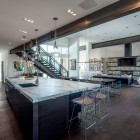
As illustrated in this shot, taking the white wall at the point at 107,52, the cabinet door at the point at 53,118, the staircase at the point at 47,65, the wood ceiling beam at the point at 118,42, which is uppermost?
the wood ceiling beam at the point at 118,42

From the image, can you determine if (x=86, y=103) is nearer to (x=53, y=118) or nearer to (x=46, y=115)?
(x=53, y=118)

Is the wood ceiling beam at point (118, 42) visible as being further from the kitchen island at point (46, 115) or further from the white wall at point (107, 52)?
the kitchen island at point (46, 115)

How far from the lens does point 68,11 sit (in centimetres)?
361

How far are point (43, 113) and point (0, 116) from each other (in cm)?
231

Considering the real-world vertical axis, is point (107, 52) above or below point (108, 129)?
above

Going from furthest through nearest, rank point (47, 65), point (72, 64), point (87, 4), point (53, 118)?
point (72, 64), point (47, 65), point (87, 4), point (53, 118)

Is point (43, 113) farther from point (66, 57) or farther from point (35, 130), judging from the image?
point (66, 57)

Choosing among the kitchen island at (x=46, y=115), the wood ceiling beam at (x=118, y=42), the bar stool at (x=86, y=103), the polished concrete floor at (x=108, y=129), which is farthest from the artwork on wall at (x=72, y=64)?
the kitchen island at (x=46, y=115)

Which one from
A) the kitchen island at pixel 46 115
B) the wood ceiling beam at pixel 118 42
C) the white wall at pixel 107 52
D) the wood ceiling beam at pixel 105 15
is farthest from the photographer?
the white wall at pixel 107 52

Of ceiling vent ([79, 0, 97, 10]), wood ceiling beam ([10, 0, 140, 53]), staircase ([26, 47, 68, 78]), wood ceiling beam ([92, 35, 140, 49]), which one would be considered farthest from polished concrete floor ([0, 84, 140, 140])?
wood ceiling beam ([92, 35, 140, 49])

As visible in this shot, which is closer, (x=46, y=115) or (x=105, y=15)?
(x=46, y=115)

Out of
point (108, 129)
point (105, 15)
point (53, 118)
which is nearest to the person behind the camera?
point (53, 118)

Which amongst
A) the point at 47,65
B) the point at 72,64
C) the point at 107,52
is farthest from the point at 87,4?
the point at 107,52

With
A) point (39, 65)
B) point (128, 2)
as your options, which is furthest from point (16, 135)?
point (39, 65)
